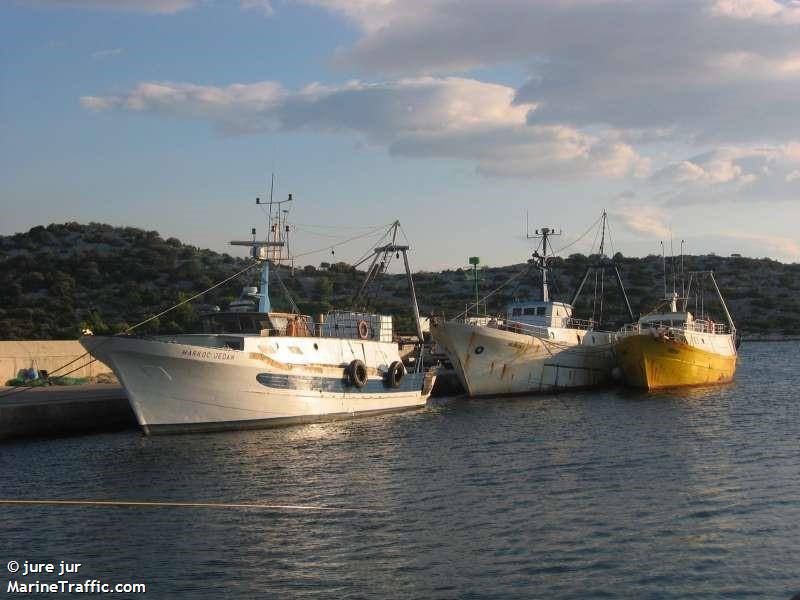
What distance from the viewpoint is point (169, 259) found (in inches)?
4675

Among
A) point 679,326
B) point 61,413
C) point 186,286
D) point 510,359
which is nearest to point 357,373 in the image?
point 61,413

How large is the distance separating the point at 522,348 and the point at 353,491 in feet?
90.5

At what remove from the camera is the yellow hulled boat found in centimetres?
5088

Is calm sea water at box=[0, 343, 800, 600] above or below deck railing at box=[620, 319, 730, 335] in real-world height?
below

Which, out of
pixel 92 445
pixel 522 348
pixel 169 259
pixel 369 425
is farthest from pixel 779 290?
pixel 92 445

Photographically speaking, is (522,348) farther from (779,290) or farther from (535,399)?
(779,290)

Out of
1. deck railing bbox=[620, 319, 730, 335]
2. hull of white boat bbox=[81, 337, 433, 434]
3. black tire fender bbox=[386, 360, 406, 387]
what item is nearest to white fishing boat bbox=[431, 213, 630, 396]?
deck railing bbox=[620, 319, 730, 335]

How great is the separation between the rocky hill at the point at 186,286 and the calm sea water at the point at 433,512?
30990 millimetres

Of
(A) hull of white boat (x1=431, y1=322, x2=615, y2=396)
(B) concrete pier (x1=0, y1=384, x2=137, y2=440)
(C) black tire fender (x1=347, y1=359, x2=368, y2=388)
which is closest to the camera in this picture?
(B) concrete pier (x1=0, y1=384, x2=137, y2=440)

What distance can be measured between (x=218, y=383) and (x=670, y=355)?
28082 millimetres

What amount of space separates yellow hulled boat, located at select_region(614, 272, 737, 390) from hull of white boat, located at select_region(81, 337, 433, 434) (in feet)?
66.0

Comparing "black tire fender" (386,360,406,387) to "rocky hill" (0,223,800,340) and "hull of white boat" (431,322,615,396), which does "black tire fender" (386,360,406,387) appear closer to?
"hull of white boat" (431,322,615,396)

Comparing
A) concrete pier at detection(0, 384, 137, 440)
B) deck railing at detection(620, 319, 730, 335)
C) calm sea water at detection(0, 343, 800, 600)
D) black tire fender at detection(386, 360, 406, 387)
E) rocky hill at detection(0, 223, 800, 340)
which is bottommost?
calm sea water at detection(0, 343, 800, 600)

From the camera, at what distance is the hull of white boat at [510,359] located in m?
49.1
